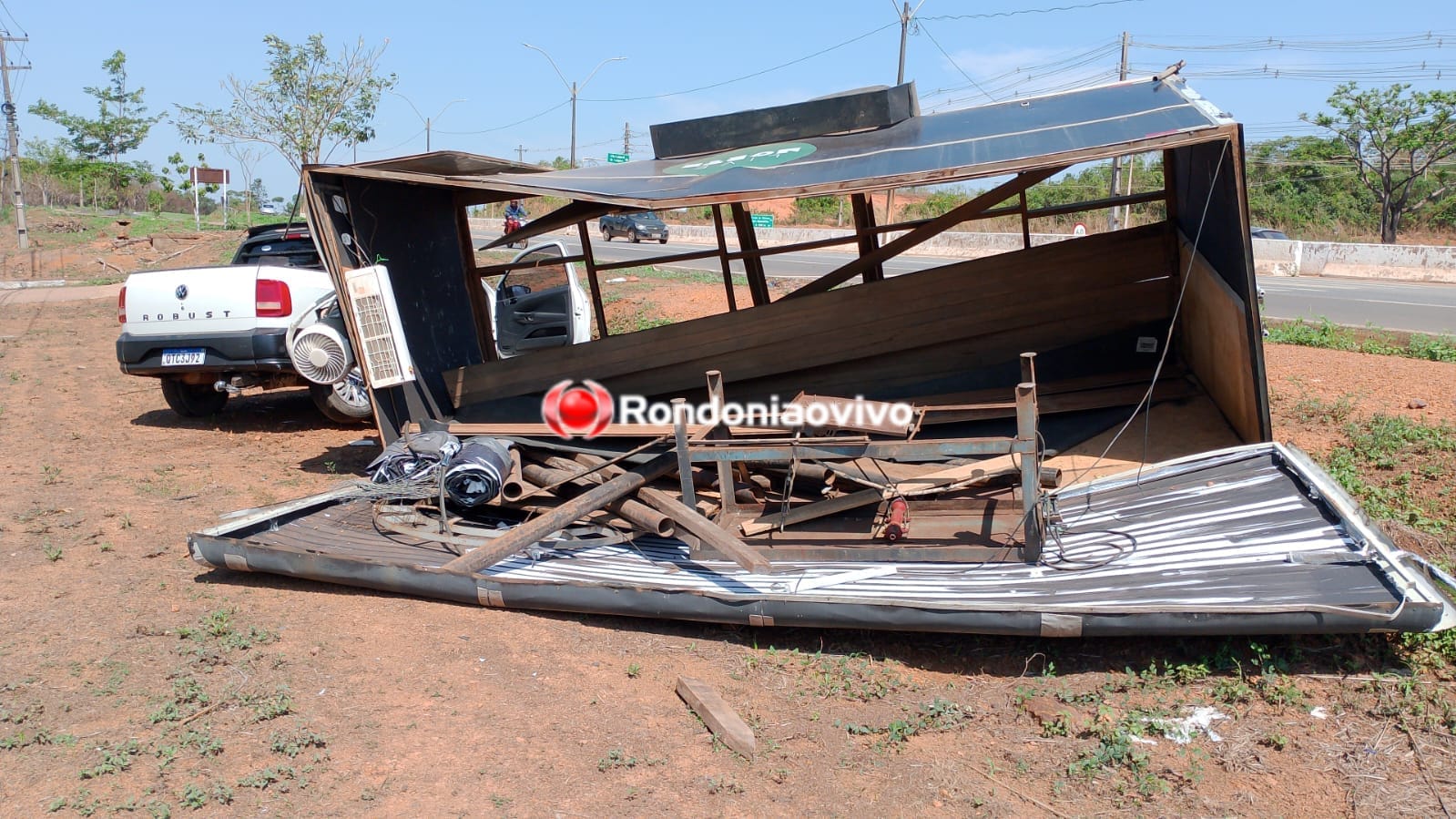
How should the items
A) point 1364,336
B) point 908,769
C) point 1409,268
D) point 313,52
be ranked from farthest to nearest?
point 313,52, point 1409,268, point 1364,336, point 908,769

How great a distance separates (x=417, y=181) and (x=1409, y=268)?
73.4 ft

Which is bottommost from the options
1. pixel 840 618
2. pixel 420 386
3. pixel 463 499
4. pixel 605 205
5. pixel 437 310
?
pixel 840 618

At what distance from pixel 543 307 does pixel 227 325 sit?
2.58 m

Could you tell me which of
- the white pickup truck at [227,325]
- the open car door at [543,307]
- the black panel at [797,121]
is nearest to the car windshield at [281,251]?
the white pickup truck at [227,325]

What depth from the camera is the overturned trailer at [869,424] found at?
421cm

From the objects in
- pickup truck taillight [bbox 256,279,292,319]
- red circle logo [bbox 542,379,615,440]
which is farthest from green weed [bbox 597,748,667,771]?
pickup truck taillight [bbox 256,279,292,319]

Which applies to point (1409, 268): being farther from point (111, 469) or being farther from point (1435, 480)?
point (111, 469)

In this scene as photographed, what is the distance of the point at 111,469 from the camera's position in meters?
7.24

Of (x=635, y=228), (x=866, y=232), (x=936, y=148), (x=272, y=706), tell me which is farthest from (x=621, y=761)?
(x=635, y=228)

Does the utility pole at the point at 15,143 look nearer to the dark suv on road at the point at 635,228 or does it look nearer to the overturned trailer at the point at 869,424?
the dark suv on road at the point at 635,228

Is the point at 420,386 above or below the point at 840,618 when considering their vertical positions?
above

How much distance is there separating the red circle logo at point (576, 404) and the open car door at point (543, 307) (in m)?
1.61

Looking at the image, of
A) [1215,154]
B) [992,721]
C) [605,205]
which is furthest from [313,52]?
[992,721]

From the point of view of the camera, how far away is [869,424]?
14.9ft
